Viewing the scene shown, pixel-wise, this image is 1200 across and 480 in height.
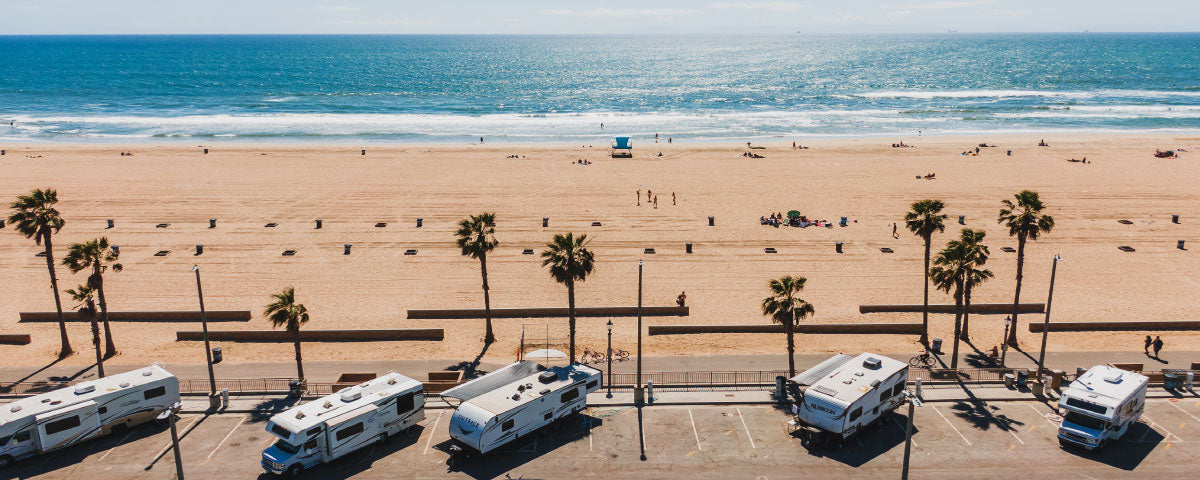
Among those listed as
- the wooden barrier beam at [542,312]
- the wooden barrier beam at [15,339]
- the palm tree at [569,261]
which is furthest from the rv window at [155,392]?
the palm tree at [569,261]

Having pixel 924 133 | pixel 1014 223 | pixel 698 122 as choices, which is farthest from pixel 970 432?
pixel 698 122

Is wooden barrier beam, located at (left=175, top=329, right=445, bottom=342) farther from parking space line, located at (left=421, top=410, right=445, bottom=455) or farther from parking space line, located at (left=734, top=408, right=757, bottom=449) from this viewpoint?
parking space line, located at (left=734, top=408, right=757, bottom=449)

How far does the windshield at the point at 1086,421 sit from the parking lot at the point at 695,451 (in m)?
1.06

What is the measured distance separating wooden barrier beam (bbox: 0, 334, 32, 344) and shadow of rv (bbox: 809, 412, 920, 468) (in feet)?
128

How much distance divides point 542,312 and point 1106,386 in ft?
87.1

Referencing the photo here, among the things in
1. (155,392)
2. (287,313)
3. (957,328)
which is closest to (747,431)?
(957,328)

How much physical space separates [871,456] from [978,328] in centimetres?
1782

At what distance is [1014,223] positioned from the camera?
122ft

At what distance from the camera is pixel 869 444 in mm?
28047

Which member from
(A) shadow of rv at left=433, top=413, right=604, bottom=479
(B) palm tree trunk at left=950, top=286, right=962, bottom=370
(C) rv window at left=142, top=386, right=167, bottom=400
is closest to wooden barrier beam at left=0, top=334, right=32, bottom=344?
(C) rv window at left=142, top=386, right=167, bottom=400

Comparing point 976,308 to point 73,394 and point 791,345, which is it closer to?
point 791,345

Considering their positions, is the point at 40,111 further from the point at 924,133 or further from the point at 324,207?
the point at 924,133

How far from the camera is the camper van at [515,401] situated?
1046 inches

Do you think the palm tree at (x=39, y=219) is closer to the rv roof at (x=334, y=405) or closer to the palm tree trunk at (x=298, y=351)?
the palm tree trunk at (x=298, y=351)
